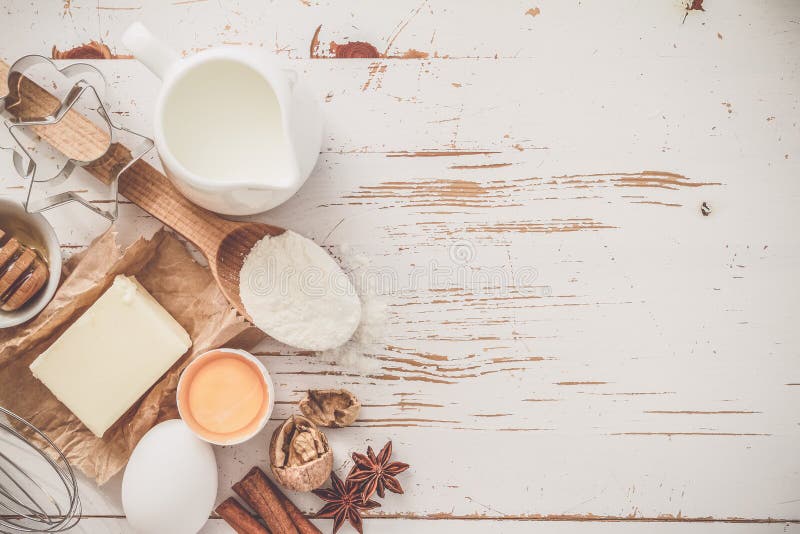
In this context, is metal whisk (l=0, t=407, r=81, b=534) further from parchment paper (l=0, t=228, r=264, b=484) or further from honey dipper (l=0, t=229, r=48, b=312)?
honey dipper (l=0, t=229, r=48, b=312)

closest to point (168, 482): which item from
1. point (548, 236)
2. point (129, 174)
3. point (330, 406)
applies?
point (330, 406)

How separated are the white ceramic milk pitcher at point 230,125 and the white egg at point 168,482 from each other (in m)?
0.39

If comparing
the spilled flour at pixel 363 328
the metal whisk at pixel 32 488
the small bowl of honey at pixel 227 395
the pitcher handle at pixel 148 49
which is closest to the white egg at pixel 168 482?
the small bowl of honey at pixel 227 395

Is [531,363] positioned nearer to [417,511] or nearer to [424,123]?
[417,511]

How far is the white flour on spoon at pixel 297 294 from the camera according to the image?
0.93 meters

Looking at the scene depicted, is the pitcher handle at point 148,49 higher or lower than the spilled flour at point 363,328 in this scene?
higher

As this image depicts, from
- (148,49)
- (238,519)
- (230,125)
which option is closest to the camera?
(148,49)

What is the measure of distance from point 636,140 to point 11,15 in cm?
113

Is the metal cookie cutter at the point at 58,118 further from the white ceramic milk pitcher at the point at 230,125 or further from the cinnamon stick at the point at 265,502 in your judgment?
the cinnamon stick at the point at 265,502

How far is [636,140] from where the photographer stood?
103 cm

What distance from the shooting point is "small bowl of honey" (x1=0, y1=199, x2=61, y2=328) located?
34.0 inches

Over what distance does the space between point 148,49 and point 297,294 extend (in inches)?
16.5

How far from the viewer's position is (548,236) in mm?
1017

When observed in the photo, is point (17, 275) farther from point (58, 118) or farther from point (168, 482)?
point (168, 482)
